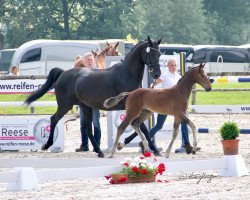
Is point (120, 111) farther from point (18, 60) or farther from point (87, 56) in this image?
point (18, 60)

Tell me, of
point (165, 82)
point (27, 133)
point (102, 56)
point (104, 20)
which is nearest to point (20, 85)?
point (27, 133)

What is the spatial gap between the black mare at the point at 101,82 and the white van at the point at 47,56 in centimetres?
3216

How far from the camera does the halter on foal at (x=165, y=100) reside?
15.3 m

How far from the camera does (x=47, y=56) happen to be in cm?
4969

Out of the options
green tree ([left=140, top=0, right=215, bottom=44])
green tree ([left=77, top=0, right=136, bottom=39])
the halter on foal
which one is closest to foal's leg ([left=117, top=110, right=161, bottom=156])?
the halter on foal

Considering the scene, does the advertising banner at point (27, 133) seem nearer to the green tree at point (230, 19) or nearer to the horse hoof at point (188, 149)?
the horse hoof at point (188, 149)

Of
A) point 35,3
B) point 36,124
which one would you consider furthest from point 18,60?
point 36,124

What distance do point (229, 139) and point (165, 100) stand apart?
9.03 ft

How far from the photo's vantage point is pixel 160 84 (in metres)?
16.6

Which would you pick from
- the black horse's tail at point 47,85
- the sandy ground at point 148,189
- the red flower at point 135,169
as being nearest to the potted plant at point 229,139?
the sandy ground at point 148,189

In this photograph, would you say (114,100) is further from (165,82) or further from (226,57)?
(226,57)

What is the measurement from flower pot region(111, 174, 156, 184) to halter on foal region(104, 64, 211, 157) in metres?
3.25

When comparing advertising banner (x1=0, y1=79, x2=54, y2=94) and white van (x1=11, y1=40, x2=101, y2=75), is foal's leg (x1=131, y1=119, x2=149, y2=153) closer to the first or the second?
advertising banner (x1=0, y1=79, x2=54, y2=94)

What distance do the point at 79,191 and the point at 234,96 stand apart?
2666 centimetres
